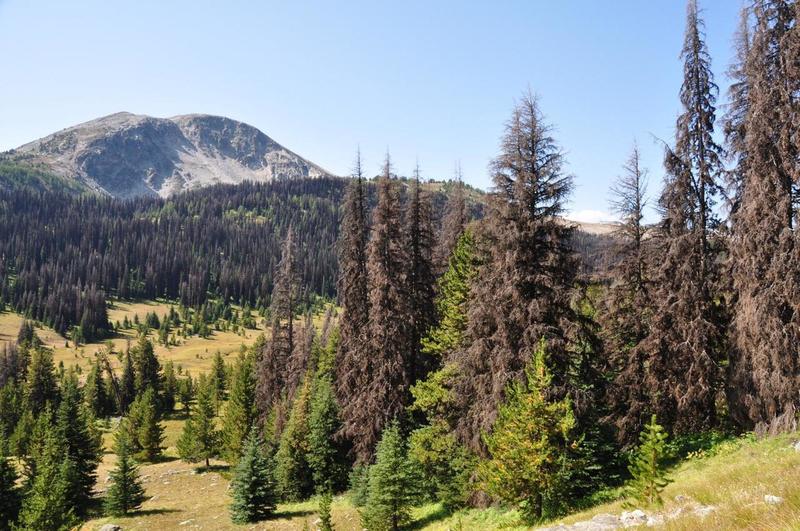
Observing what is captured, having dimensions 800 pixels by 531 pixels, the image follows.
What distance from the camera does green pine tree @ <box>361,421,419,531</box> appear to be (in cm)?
2164

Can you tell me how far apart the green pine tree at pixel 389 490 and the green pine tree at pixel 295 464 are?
37.3 ft

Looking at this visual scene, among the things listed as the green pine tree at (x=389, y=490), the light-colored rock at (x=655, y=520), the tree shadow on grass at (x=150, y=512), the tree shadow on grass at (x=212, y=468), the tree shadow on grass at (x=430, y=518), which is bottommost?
the tree shadow on grass at (x=212, y=468)

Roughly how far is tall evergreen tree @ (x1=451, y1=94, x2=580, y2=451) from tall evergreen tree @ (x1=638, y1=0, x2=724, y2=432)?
4.11 meters

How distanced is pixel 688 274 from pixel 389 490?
15.9 metres

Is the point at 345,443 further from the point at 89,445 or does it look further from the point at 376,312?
the point at 89,445

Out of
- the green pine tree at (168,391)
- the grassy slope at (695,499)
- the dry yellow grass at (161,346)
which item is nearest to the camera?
the grassy slope at (695,499)

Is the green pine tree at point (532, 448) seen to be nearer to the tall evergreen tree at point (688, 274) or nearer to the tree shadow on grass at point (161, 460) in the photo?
the tall evergreen tree at point (688, 274)

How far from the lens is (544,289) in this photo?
18.0m

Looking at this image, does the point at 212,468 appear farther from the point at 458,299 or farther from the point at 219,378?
the point at 458,299

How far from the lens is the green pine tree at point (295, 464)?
32656 millimetres

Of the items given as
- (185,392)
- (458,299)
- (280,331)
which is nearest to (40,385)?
(185,392)

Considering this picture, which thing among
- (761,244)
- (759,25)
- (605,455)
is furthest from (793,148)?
(605,455)

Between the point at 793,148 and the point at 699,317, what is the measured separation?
6.83 meters

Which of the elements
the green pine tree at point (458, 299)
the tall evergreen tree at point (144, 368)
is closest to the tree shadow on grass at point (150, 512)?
the green pine tree at point (458, 299)
